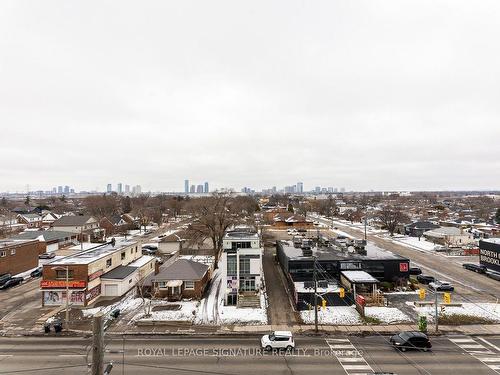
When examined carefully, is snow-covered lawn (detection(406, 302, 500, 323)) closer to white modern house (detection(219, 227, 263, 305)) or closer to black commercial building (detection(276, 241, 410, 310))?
black commercial building (detection(276, 241, 410, 310))

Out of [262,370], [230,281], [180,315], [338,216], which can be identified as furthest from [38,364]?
[338,216]

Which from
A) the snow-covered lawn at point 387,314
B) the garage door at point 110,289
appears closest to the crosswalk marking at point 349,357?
the snow-covered lawn at point 387,314

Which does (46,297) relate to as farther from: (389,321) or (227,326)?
(389,321)

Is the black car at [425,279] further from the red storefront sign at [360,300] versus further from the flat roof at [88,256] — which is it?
the flat roof at [88,256]

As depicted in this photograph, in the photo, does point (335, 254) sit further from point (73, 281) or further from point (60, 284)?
point (60, 284)

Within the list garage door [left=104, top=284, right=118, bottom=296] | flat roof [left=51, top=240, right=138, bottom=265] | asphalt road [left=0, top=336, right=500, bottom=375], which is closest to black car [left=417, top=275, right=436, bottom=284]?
asphalt road [left=0, top=336, right=500, bottom=375]

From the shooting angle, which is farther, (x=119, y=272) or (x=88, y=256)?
(x=119, y=272)

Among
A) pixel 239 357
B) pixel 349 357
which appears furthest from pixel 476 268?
pixel 239 357
